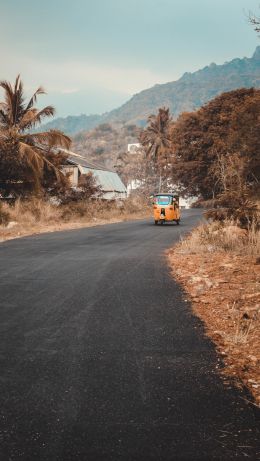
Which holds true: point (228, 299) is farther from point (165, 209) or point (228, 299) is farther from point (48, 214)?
point (165, 209)

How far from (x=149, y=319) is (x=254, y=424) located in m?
2.57

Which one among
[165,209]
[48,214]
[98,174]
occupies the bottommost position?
[48,214]

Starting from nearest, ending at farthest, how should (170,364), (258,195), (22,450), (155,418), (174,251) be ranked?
(22,450)
(155,418)
(170,364)
(174,251)
(258,195)

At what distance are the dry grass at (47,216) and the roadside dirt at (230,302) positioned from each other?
29.5ft

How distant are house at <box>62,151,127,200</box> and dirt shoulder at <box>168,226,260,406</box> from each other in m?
24.8

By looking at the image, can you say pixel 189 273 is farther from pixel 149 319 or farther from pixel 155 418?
pixel 155 418

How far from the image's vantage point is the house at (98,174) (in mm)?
35656

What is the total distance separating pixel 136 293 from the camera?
6.71 m

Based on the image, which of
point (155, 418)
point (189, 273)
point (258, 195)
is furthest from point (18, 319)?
point (258, 195)

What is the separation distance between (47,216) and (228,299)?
1698cm

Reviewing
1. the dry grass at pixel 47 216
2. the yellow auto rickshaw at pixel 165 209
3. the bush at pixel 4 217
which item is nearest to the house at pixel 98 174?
the dry grass at pixel 47 216

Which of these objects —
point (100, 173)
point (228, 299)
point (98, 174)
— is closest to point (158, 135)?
point (100, 173)

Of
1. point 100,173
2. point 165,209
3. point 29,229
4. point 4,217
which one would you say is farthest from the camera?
point 100,173

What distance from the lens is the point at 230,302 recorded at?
20.1ft
